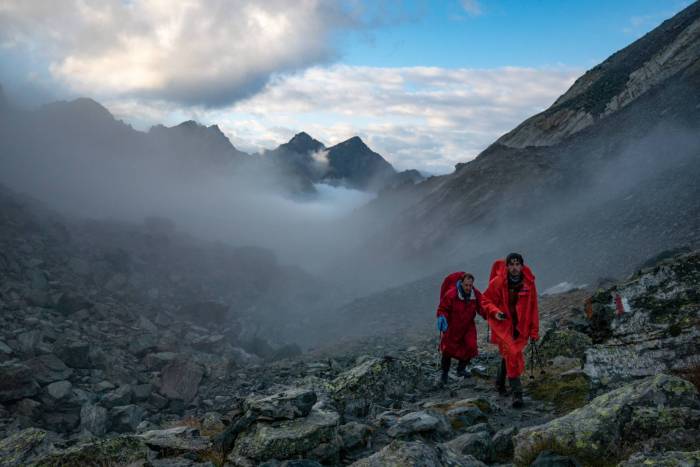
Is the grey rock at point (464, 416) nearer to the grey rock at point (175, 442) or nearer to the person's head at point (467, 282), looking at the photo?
the person's head at point (467, 282)

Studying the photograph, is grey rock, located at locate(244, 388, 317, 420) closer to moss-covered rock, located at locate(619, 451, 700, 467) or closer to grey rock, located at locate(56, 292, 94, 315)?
moss-covered rock, located at locate(619, 451, 700, 467)

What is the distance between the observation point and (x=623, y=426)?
4426mm

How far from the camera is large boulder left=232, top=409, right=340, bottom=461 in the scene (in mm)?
5148

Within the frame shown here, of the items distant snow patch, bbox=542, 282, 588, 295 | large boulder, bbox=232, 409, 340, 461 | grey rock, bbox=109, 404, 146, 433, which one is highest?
large boulder, bbox=232, 409, 340, 461

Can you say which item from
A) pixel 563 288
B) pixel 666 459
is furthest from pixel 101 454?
pixel 563 288

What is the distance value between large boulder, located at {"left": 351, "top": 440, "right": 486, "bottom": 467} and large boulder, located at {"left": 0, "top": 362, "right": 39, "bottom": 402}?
13.3 metres

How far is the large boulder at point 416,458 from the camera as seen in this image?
3.93 meters

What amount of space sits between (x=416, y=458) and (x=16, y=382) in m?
14.0

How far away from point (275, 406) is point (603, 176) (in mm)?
36103

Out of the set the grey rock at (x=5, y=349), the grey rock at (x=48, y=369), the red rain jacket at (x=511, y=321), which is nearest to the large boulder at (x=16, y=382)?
the grey rock at (x=48, y=369)

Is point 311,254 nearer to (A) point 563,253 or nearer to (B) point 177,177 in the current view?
(A) point 563,253

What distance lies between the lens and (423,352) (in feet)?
56.0

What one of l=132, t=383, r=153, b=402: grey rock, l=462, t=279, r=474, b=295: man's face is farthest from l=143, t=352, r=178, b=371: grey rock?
l=462, t=279, r=474, b=295: man's face

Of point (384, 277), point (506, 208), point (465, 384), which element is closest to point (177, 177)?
point (384, 277)
